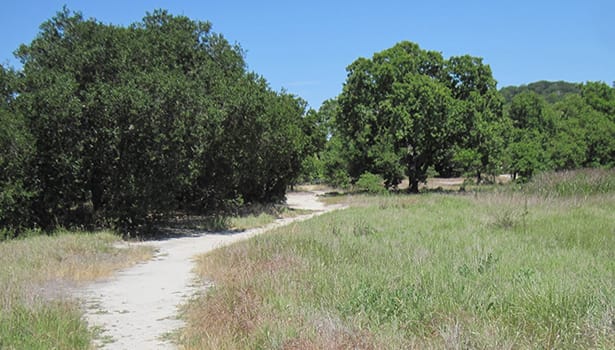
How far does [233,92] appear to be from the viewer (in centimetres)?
2152

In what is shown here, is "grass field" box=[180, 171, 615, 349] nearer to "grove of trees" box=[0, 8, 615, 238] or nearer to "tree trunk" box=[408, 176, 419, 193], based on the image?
"grove of trees" box=[0, 8, 615, 238]

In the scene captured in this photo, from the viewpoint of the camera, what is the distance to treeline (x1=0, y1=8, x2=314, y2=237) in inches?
657

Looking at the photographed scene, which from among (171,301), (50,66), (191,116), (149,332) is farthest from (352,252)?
(50,66)

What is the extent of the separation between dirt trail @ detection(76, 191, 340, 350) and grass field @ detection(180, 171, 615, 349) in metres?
0.50

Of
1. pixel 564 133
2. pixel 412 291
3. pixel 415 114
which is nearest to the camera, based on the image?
pixel 412 291

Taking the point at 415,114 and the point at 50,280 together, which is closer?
the point at 50,280

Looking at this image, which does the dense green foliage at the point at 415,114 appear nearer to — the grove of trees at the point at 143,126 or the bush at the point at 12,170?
the grove of trees at the point at 143,126

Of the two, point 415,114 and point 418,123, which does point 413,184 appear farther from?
point 415,114

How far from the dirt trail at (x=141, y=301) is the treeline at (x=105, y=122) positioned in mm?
5370

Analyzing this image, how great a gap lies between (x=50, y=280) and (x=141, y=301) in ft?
8.35

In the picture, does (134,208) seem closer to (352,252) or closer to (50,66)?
(50,66)

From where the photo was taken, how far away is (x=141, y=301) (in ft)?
30.1

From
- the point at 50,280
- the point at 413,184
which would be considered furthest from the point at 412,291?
the point at 413,184

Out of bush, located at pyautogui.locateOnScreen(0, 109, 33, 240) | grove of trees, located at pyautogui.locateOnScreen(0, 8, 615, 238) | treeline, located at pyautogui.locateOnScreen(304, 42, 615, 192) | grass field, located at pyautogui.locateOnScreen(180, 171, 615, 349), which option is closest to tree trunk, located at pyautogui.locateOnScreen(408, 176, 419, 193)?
treeline, located at pyautogui.locateOnScreen(304, 42, 615, 192)
